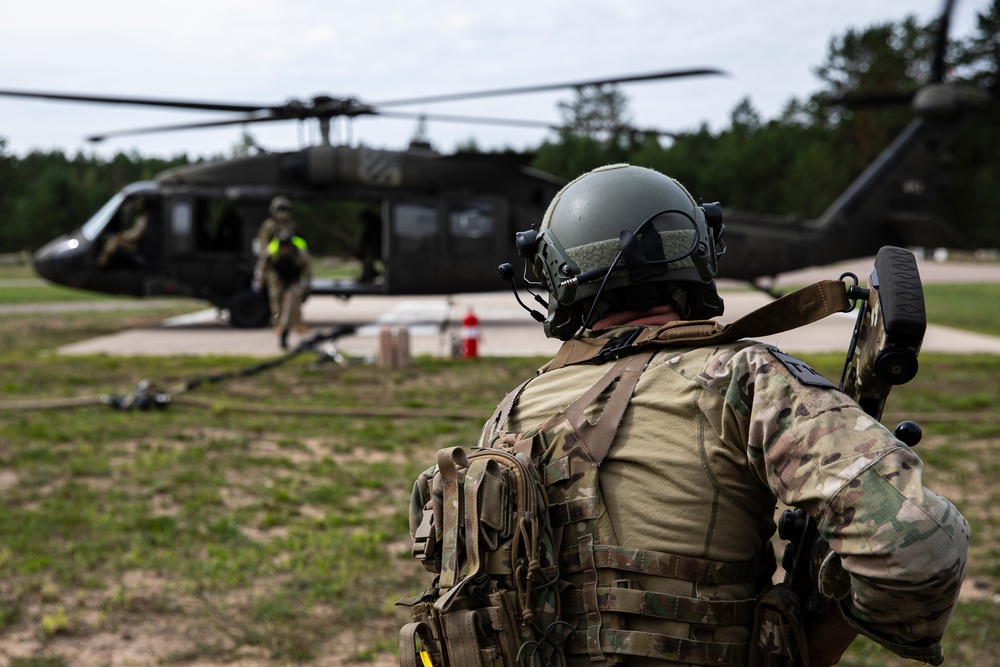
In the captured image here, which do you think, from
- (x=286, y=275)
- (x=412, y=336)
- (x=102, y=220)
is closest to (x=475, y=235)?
(x=412, y=336)

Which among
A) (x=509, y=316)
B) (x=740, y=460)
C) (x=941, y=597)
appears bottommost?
(x=509, y=316)

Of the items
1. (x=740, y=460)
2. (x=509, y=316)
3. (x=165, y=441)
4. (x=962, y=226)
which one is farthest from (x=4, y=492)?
(x=962, y=226)

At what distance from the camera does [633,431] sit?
75.4 inches

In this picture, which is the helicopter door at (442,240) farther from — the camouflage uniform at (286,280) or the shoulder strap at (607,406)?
the shoulder strap at (607,406)

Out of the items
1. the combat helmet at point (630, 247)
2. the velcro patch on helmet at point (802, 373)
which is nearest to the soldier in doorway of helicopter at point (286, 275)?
the combat helmet at point (630, 247)

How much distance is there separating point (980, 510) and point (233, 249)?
12.5 m

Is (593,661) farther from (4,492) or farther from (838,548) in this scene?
(4,492)

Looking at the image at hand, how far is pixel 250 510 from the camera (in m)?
5.83

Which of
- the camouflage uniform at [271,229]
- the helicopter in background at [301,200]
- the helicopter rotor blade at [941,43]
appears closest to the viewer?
the helicopter rotor blade at [941,43]

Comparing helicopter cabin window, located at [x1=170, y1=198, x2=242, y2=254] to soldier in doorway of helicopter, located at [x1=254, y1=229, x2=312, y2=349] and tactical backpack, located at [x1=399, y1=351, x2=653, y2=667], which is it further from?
tactical backpack, located at [x1=399, y1=351, x2=653, y2=667]

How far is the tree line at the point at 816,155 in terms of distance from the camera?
51.5 meters

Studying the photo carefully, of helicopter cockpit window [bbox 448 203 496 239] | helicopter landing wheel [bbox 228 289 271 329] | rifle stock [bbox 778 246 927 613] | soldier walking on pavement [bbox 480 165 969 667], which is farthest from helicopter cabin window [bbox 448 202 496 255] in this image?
rifle stock [bbox 778 246 927 613]

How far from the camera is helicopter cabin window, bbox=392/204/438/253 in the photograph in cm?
1521

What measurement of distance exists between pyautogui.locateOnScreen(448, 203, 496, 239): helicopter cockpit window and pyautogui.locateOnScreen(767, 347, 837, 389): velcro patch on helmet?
1366 cm
